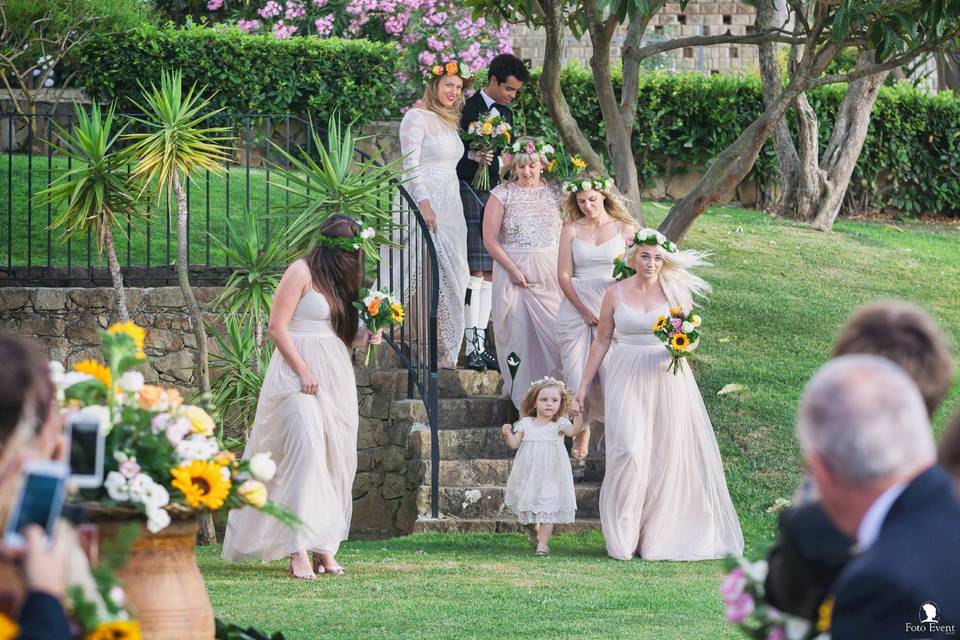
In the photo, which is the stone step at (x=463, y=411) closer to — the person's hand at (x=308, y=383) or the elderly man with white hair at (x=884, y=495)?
the person's hand at (x=308, y=383)

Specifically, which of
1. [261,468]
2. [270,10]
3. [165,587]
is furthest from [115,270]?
[270,10]

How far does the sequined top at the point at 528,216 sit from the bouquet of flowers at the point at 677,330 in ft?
5.51

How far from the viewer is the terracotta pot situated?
13.5ft

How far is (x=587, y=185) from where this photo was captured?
9891 millimetres

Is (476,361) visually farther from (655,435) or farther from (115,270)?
(115,270)

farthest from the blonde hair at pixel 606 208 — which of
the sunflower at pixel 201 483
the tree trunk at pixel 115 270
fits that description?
the sunflower at pixel 201 483

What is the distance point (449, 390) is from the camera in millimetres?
10984

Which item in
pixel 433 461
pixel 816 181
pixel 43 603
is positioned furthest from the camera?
pixel 816 181

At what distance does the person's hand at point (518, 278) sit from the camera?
34.1 feet

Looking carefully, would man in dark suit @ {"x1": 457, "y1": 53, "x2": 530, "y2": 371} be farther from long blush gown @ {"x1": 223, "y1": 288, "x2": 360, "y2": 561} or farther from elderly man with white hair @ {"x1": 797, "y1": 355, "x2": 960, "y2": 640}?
elderly man with white hair @ {"x1": 797, "y1": 355, "x2": 960, "y2": 640}

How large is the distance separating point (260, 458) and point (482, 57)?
15.5m

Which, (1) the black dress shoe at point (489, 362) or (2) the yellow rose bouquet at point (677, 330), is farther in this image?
(1) the black dress shoe at point (489, 362)

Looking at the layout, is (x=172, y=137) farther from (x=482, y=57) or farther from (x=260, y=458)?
(x=482, y=57)

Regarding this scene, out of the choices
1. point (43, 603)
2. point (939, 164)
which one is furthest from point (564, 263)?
point (939, 164)
